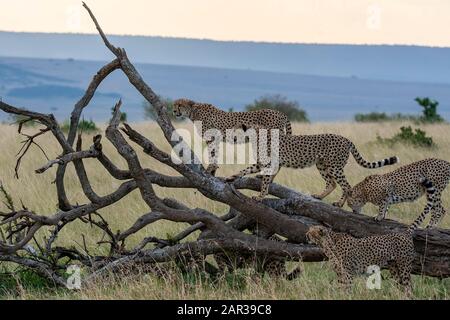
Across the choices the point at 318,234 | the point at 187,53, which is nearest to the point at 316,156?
the point at 318,234

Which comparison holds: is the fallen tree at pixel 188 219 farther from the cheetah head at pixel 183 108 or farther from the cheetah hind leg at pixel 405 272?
the cheetah head at pixel 183 108

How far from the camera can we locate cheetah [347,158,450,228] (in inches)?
321

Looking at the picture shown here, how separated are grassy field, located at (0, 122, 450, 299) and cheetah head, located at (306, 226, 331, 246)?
13.3 inches

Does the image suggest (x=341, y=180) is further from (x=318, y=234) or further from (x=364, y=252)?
(x=364, y=252)

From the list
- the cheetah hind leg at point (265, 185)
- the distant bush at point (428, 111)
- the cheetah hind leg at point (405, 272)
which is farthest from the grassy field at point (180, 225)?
the distant bush at point (428, 111)

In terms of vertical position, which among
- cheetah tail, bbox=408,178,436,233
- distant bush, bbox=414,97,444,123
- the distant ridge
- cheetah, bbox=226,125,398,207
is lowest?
cheetah tail, bbox=408,178,436,233

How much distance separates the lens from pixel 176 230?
990 cm

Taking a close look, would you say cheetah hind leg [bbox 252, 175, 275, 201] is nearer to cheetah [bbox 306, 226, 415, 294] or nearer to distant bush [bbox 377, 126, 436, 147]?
cheetah [bbox 306, 226, 415, 294]

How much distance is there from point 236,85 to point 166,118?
5842 inches

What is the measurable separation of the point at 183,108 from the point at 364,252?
3.31m

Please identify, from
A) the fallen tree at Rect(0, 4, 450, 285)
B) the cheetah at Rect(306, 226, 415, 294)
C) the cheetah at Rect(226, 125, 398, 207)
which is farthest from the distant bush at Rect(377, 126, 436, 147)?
the cheetah at Rect(306, 226, 415, 294)

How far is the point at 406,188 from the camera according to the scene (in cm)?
816

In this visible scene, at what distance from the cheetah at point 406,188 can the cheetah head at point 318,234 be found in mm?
1183

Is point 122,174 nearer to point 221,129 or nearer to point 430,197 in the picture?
point 221,129
